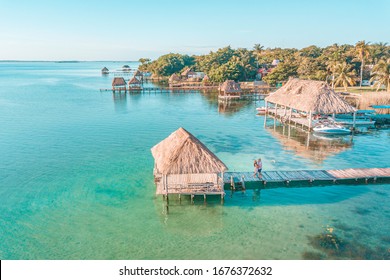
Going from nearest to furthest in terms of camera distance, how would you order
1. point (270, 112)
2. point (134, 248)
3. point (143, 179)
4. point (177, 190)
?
point (134, 248)
point (177, 190)
point (143, 179)
point (270, 112)

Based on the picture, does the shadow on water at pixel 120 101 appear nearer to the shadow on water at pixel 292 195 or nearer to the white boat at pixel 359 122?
the white boat at pixel 359 122

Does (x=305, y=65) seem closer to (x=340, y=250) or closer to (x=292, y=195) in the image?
(x=292, y=195)

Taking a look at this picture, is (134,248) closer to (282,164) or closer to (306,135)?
(282,164)

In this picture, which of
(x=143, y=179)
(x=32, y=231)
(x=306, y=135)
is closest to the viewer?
(x=32, y=231)

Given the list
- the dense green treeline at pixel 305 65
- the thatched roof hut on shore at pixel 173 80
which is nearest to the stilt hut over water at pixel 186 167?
the dense green treeline at pixel 305 65

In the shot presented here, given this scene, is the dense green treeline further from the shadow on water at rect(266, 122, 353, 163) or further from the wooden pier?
the shadow on water at rect(266, 122, 353, 163)

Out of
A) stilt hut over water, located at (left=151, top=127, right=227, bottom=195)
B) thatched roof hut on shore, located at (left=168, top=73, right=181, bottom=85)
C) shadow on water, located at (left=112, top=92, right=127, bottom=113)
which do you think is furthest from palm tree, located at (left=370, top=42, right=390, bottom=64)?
stilt hut over water, located at (left=151, top=127, right=227, bottom=195)
